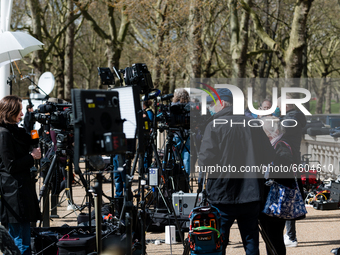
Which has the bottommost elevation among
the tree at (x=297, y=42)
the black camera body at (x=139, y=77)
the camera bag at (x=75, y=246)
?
the camera bag at (x=75, y=246)

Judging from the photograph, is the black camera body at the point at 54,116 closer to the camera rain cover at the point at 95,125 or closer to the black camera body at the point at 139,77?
the black camera body at the point at 139,77

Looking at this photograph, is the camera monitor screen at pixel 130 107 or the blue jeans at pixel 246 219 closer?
the camera monitor screen at pixel 130 107

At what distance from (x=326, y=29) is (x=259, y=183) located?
27704 millimetres

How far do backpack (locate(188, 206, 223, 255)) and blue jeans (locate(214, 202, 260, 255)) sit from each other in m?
0.08

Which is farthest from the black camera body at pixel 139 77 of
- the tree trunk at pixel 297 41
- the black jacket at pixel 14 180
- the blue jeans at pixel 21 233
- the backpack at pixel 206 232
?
the tree trunk at pixel 297 41

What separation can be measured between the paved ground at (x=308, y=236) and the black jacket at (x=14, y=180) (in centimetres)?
175

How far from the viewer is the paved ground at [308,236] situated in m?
5.43

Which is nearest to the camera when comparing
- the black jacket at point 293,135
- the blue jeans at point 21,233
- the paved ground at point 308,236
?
the blue jeans at point 21,233

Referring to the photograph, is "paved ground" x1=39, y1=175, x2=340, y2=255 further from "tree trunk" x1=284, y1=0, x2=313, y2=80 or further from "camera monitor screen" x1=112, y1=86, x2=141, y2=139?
"tree trunk" x1=284, y1=0, x2=313, y2=80

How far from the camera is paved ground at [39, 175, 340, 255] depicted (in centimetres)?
543

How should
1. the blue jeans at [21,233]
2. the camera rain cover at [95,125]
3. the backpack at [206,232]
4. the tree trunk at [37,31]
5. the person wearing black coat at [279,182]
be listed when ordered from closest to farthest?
1. the camera rain cover at [95,125]
2. the backpack at [206,232]
3. the blue jeans at [21,233]
4. the person wearing black coat at [279,182]
5. the tree trunk at [37,31]

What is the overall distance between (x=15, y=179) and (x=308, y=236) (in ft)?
13.3

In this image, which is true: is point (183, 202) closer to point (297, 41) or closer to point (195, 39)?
point (297, 41)

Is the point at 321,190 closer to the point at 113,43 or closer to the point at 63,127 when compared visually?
the point at 63,127
